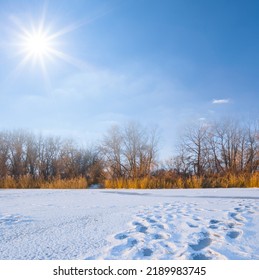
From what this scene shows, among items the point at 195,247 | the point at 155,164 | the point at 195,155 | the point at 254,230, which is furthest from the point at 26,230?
the point at 195,155

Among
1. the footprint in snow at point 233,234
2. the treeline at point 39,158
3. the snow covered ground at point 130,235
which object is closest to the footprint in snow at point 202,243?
the snow covered ground at point 130,235

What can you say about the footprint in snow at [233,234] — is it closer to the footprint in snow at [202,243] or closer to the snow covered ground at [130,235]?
the snow covered ground at [130,235]

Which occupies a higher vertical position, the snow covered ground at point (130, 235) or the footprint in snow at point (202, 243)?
the snow covered ground at point (130, 235)

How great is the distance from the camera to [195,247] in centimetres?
199

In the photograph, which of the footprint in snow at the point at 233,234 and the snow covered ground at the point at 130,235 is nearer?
the snow covered ground at the point at 130,235

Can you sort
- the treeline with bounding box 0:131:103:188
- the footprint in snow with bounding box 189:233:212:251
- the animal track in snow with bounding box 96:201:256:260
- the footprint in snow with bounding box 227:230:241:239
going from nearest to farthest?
the animal track in snow with bounding box 96:201:256:260 → the footprint in snow with bounding box 189:233:212:251 → the footprint in snow with bounding box 227:230:241:239 → the treeline with bounding box 0:131:103:188

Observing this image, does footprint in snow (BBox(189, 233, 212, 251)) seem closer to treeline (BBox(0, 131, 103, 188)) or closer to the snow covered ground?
the snow covered ground

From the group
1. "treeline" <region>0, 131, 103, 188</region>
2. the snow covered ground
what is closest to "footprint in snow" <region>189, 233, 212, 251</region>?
the snow covered ground

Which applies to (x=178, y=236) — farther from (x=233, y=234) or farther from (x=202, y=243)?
(x=233, y=234)

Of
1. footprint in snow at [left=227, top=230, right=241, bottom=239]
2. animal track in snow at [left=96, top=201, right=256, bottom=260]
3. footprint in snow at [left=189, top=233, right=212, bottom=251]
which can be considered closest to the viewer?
animal track in snow at [left=96, top=201, right=256, bottom=260]

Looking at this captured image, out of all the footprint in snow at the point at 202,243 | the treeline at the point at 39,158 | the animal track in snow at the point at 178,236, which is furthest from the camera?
the treeline at the point at 39,158
